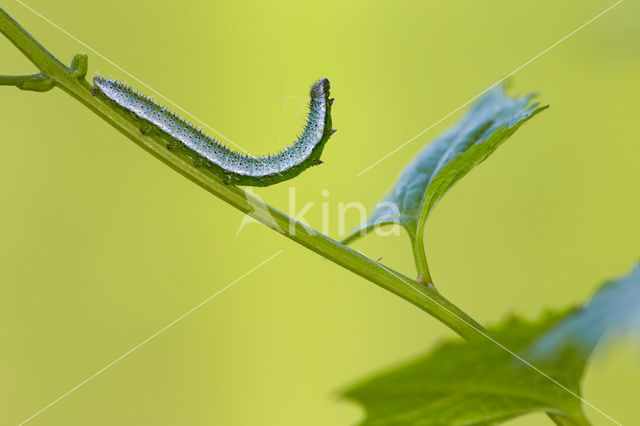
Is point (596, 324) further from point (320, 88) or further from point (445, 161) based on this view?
point (320, 88)

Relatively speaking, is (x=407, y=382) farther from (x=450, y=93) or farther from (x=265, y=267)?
(x=450, y=93)

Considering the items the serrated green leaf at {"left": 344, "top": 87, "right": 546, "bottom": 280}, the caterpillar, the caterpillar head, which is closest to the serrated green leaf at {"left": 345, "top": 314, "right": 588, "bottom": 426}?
the serrated green leaf at {"left": 344, "top": 87, "right": 546, "bottom": 280}

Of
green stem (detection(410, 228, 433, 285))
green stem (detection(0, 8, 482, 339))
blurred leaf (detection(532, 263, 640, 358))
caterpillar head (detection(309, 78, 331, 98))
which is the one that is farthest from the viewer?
caterpillar head (detection(309, 78, 331, 98))

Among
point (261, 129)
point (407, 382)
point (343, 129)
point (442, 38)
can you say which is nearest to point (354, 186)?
point (343, 129)

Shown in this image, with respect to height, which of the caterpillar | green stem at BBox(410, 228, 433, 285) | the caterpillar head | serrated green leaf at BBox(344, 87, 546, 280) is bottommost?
green stem at BBox(410, 228, 433, 285)

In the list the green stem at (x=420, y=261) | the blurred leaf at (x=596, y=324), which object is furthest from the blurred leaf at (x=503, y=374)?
the green stem at (x=420, y=261)

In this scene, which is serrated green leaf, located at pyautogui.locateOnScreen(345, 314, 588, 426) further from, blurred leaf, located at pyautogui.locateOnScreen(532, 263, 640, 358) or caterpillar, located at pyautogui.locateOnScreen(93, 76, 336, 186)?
caterpillar, located at pyautogui.locateOnScreen(93, 76, 336, 186)
